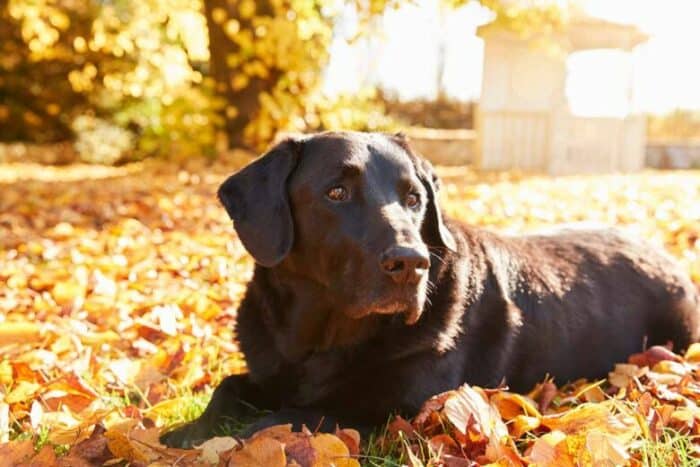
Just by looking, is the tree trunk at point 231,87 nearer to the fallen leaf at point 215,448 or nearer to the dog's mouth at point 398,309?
the dog's mouth at point 398,309

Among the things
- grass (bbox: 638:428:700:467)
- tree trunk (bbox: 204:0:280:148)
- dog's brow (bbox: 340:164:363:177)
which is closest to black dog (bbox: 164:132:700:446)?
dog's brow (bbox: 340:164:363:177)

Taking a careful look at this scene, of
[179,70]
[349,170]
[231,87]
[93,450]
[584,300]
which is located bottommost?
[93,450]

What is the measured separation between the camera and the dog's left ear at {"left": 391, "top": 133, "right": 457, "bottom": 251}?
2.99m

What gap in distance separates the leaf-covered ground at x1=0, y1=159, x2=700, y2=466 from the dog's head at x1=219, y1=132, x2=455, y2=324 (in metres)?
0.44

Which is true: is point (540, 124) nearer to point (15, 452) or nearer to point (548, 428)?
point (548, 428)

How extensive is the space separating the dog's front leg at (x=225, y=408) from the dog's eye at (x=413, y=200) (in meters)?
0.89

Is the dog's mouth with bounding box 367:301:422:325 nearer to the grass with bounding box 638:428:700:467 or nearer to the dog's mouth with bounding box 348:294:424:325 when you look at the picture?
the dog's mouth with bounding box 348:294:424:325

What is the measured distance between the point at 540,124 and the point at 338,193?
14.3 metres

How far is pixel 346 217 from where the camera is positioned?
9.06 feet

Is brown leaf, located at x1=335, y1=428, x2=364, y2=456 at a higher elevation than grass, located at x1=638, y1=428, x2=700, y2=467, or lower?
lower

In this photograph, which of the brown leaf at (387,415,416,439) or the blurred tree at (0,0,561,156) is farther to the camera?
the blurred tree at (0,0,561,156)

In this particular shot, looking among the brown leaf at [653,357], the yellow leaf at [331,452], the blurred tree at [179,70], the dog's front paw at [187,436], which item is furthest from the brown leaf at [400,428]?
the blurred tree at [179,70]

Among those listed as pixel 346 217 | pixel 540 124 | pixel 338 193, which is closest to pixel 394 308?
pixel 346 217

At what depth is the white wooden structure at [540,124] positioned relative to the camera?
15.9 m
